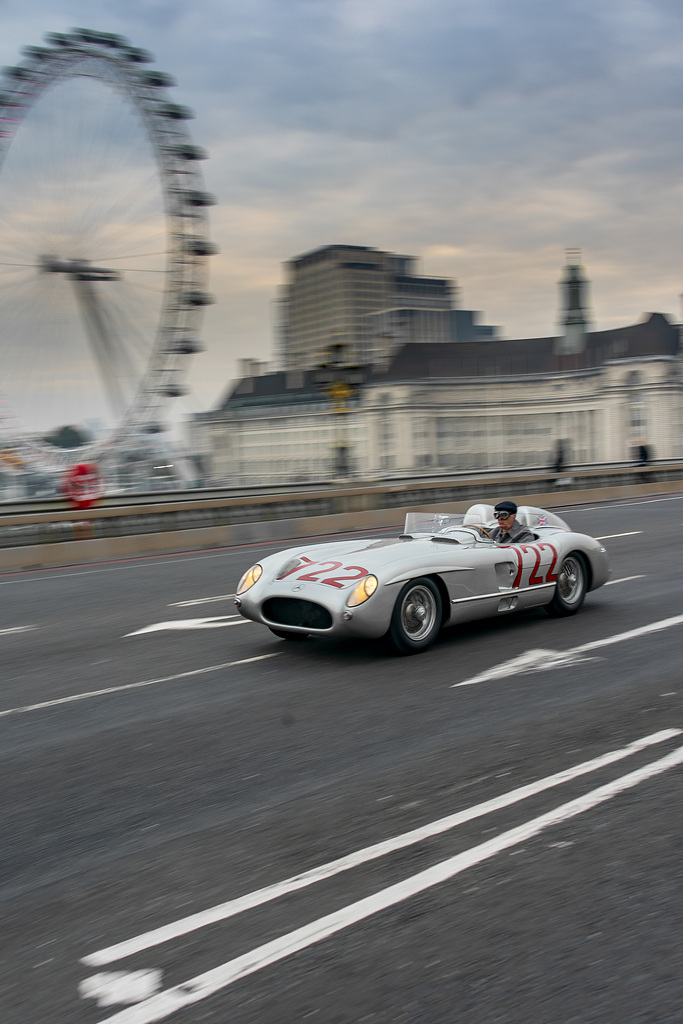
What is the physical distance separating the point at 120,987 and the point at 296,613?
4.48 m

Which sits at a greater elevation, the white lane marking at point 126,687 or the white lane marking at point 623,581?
the white lane marking at point 623,581

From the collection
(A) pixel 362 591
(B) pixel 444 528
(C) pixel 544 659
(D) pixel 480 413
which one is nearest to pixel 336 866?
(A) pixel 362 591

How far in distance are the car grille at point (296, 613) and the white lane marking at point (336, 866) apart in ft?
8.76

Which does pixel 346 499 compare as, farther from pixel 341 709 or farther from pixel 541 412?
pixel 541 412

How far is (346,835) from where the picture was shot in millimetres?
4059

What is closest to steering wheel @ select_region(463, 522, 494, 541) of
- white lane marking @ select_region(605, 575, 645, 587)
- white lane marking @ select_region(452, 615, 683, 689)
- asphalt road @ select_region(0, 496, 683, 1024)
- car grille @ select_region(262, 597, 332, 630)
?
asphalt road @ select_region(0, 496, 683, 1024)

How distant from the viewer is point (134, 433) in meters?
33.3

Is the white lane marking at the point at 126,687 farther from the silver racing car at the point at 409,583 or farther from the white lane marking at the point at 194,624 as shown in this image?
the white lane marking at the point at 194,624

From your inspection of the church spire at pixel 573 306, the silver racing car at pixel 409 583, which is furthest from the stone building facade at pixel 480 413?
the silver racing car at pixel 409 583

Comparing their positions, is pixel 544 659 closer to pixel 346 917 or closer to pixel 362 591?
pixel 362 591

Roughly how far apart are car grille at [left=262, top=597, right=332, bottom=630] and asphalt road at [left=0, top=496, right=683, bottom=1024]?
32 cm

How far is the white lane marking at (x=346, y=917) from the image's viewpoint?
2.89 meters

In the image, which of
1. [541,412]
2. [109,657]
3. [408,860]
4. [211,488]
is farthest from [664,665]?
[541,412]

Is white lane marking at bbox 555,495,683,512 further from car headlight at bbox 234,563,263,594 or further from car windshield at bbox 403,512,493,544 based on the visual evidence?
car headlight at bbox 234,563,263,594
